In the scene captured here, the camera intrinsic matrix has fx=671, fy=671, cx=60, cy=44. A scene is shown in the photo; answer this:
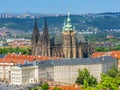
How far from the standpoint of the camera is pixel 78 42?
313ft

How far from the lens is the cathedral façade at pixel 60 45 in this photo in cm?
9362

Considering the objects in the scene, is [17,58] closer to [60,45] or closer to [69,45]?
[60,45]

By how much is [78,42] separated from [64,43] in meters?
2.43

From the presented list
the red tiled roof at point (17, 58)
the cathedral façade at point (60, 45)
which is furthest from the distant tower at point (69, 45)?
the red tiled roof at point (17, 58)

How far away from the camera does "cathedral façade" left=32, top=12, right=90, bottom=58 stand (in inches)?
3686

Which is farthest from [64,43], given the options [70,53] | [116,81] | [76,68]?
[116,81]

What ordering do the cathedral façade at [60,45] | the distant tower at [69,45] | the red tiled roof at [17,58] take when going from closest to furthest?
the red tiled roof at [17,58] < the distant tower at [69,45] < the cathedral façade at [60,45]

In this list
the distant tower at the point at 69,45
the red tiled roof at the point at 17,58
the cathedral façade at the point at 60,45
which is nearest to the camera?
the red tiled roof at the point at 17,58

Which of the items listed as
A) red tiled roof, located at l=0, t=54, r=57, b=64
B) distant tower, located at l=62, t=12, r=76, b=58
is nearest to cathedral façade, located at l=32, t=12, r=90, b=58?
distant tower, located at l=62, t=12, r=76, b=58

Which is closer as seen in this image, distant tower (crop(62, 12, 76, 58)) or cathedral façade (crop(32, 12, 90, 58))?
distant tower (crop(62, 12, 76, 58))

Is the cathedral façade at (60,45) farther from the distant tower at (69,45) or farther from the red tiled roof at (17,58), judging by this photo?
the red tiled roof at (17,58)

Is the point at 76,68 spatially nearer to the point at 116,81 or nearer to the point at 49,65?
the point at 49,65

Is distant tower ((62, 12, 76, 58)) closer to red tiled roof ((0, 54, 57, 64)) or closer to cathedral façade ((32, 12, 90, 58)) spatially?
cathedral façade ((32, 12, 90, 58))

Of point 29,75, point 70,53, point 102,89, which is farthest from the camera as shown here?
point 70,53
